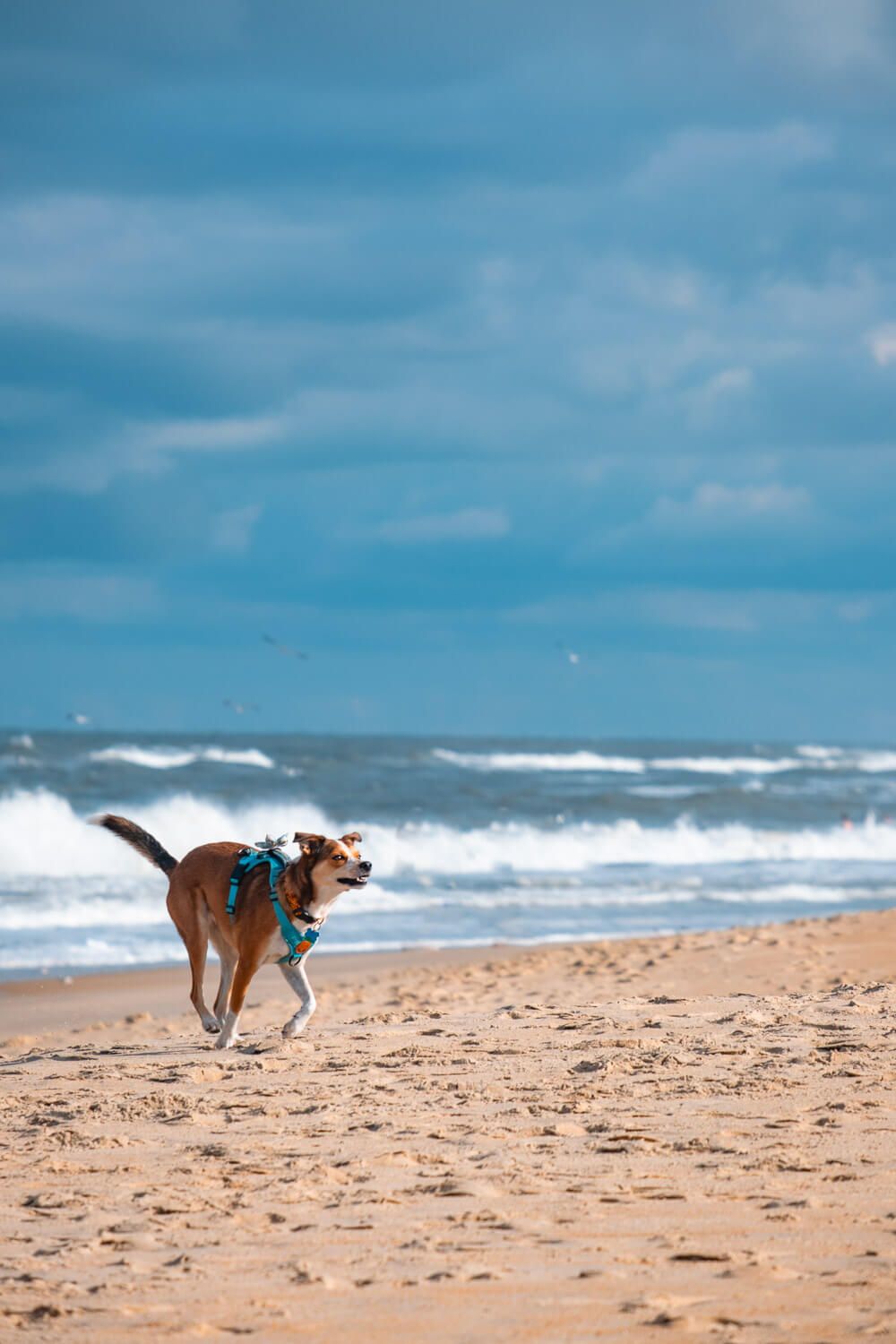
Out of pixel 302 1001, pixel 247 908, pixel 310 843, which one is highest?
pixel 310 843

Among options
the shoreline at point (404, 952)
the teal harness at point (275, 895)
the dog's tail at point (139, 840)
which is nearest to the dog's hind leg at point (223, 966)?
the teal harness at point (275, 895)

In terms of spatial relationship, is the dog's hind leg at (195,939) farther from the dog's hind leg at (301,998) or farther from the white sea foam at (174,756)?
the white sea foam at (174,756)

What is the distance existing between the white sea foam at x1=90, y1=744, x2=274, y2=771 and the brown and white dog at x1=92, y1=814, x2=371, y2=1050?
108ft

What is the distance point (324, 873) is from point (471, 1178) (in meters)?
2.71

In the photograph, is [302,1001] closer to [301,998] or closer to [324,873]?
[301,998]

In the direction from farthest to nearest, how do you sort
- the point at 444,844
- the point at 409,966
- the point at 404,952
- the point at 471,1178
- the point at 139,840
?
the point at 444,844
the point at 404,952
the point at 409,966
the point at 139,840
the point at 471,1178

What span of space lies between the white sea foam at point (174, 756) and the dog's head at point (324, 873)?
33.7 m

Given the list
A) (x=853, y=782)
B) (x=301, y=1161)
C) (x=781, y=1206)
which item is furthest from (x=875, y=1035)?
(x=853, y=782)

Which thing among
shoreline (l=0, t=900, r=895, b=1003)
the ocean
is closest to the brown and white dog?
shoreline (l=0, t=900, r=895, b=1003)

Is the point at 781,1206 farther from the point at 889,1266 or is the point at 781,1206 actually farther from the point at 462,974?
the point at 462,974

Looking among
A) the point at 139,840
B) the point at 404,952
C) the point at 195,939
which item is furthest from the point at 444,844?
the point at 195,939

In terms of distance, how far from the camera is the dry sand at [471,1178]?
3588mm

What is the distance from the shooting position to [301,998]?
24.1 ft

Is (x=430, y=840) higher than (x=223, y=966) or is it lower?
higher
